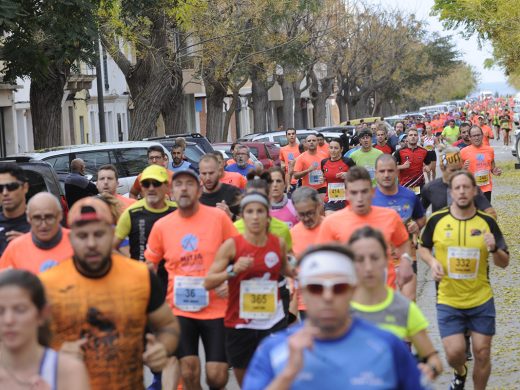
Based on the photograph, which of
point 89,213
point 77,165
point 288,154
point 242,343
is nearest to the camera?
point 89,213

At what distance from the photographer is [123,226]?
936 cm

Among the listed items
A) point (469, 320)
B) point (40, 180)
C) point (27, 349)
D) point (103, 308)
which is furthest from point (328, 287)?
point (40, 180)

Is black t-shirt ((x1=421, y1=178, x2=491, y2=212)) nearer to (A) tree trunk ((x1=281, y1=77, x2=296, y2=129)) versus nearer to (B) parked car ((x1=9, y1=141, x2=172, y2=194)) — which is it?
(B) parked car ((x1=9, y1=141, x2=172, y2=194))

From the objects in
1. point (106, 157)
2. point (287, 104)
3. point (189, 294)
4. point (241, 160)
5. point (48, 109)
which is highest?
point (287, 104)

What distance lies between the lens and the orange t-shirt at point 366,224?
8.38 m

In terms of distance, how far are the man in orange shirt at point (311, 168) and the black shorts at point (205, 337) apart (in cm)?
924

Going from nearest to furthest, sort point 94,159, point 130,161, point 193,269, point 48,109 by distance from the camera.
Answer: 1. point 193,269
2. point 94,159
3. point 130,161
4. point 48,109

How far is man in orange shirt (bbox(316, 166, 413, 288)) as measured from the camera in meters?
8.41

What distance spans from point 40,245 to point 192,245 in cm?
152

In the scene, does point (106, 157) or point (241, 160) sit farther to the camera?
point (106, 157)

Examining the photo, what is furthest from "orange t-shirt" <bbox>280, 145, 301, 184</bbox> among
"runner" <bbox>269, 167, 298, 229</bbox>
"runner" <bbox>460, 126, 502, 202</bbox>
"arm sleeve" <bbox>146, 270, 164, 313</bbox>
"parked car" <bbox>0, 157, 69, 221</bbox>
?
"arm sleeve" <bbox>146, 270, 164, 313</bbox>

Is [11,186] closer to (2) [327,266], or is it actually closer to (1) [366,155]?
(2) [327,266]

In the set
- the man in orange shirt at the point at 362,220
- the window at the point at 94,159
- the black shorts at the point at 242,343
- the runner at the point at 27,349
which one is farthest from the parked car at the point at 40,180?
the runner at the point at 27,349

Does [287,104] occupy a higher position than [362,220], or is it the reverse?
[287,104]
